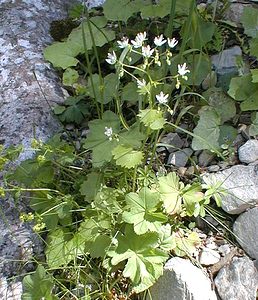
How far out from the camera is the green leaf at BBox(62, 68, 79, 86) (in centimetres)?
287

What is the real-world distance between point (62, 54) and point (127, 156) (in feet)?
3.02

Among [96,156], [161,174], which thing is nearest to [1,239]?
Answer: [96,156]

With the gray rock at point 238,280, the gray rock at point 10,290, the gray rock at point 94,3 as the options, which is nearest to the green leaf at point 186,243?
the gray rock at point 238,280

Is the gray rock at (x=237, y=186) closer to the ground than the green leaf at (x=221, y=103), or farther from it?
closer to the ground

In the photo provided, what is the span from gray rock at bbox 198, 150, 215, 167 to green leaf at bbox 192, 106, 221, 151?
0.04 m

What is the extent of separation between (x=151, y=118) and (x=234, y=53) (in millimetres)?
826

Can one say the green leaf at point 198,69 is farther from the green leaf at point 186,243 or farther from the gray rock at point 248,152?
the green leaf at point 186,243

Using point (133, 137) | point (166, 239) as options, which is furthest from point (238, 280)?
point (133, 137)

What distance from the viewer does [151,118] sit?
2.13 m

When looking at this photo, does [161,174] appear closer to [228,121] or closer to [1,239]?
[228,121]

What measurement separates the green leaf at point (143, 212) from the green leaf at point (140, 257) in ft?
0.15

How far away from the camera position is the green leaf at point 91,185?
2.31 metres

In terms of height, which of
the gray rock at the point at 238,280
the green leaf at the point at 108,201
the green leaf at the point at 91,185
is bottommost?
the gray rock at the point at 238,280


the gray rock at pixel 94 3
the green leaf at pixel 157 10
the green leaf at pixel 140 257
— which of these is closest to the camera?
the green leaf at pixel 140 257
